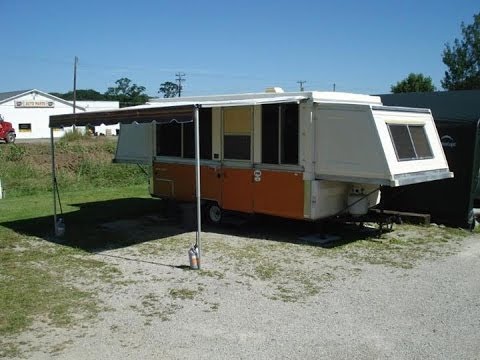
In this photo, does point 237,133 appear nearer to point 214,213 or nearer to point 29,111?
point 214,213

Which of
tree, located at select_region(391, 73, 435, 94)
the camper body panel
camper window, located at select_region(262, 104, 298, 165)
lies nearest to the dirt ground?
the camper body panel

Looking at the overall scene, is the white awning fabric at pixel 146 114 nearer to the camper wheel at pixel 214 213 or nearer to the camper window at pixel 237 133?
the camper window at pixel 237 133

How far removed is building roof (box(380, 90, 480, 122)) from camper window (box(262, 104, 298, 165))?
3.44 metres

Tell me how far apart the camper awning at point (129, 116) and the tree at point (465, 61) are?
119 ft

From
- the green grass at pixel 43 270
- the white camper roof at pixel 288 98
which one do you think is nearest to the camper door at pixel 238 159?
the white camper roof at pixel 288 98

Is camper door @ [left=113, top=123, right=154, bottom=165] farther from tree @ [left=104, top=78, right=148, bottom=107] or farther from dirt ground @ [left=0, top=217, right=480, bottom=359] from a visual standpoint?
tree @ [left=104, top=78, right=148, bottom=107]

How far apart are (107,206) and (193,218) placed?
10.6 ft

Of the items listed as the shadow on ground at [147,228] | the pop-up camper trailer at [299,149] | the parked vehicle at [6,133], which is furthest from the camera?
the parked vehicle at [6,133]

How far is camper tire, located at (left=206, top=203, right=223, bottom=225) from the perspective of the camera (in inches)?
421

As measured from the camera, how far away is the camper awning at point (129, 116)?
767 centimetres

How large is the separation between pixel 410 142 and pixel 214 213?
3.93 metres

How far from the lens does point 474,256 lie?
27.3 ft

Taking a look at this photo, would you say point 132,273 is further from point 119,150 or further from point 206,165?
point 119,150

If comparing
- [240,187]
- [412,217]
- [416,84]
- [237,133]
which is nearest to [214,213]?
[240,187]
